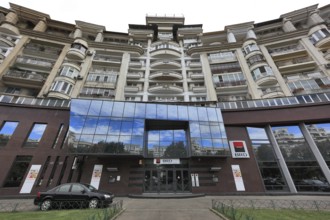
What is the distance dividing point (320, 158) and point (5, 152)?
119ft

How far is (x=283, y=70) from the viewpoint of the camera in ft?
92.1

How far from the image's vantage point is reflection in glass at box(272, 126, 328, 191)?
18.0 metres

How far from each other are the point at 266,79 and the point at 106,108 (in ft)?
81.3

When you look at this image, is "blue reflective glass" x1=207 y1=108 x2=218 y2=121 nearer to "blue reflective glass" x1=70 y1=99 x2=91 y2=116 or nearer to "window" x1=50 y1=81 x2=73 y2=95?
"blue reflective glass" x1=70 y1=99 x2=91 y2=116

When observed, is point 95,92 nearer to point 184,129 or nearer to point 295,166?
point 184,129

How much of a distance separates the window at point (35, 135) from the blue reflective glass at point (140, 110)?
39.0 ft

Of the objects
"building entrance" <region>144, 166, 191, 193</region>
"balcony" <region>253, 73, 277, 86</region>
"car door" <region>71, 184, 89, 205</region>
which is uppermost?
"balcony" <region>253, 73, 277, 86</region>

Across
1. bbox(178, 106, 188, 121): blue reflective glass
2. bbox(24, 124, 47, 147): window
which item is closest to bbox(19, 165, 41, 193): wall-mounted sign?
bbox(24, 124, 47, 147): window

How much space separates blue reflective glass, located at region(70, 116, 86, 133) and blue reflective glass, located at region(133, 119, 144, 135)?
6.25 m

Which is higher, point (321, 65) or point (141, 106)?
point (321, 65)

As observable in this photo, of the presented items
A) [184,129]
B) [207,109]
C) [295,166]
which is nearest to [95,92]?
[184,129]

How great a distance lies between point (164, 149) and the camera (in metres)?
21.0

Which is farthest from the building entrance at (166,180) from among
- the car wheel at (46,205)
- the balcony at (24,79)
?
the balcony at (24,79)

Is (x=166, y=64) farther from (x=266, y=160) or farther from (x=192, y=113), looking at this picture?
(x=266, y=160)
